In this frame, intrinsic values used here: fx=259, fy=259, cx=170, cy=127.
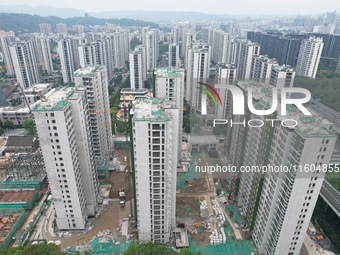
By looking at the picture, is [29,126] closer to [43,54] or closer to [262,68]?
[262,68]

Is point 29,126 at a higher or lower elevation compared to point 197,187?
higher

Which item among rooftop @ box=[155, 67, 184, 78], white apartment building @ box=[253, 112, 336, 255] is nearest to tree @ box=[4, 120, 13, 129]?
rooftop @ box=[155, 67, 184, 78]

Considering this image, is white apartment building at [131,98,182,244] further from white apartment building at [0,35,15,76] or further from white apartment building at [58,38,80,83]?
white apartment building at [0,35,15,76]

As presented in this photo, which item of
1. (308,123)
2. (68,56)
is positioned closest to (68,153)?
(308,123)

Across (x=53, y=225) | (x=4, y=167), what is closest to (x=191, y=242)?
(x=53, y=225)

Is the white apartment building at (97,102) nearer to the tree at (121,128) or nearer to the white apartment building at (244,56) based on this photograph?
the tree at (121,128)

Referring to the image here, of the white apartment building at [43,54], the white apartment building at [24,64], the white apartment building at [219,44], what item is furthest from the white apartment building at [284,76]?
the white apartment building at [43,54]
